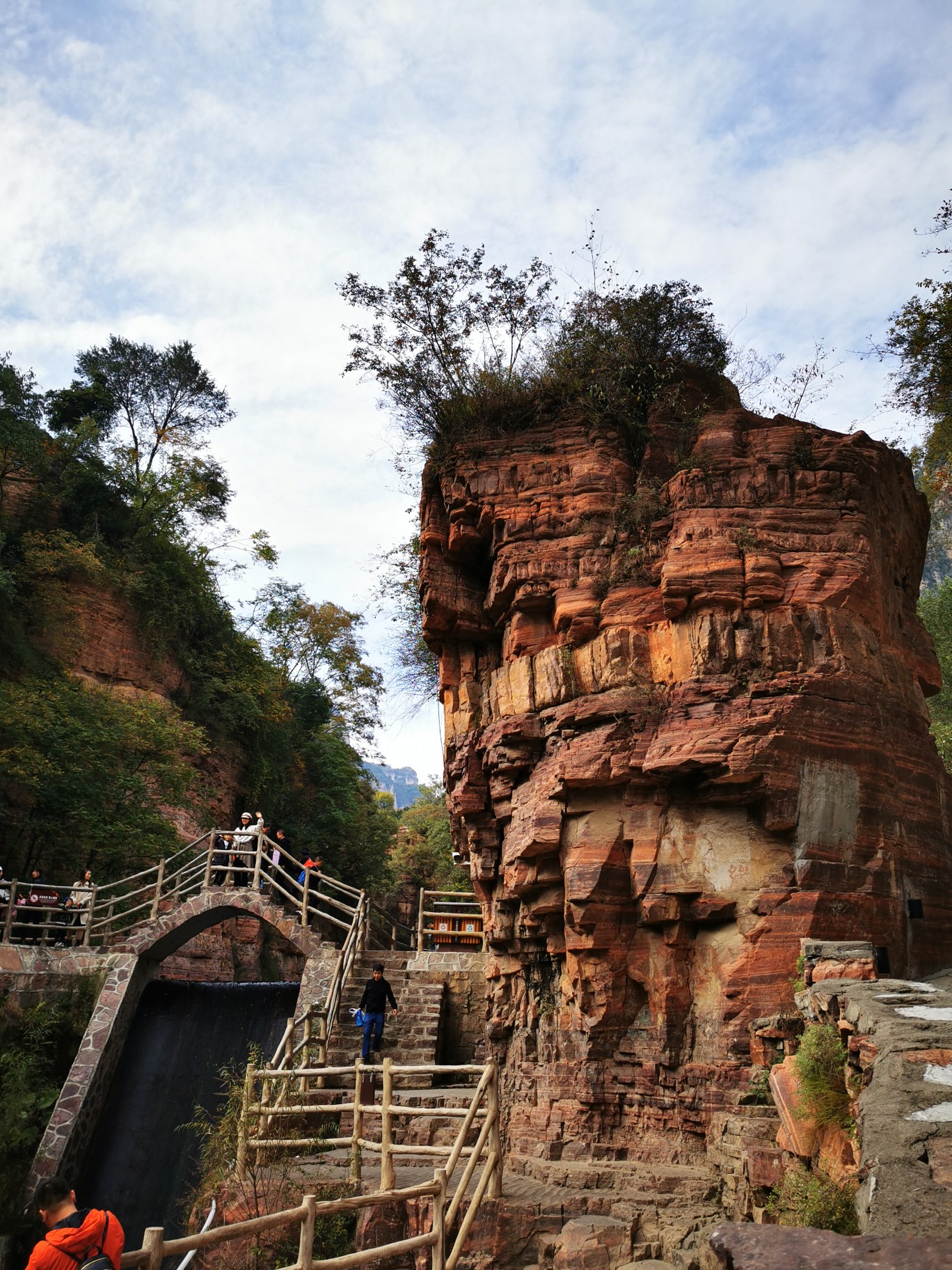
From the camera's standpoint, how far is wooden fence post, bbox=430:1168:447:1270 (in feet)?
24.9

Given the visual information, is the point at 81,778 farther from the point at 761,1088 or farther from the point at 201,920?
the point at 761,1088

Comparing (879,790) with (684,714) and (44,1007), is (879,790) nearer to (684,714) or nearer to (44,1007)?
(684,714)

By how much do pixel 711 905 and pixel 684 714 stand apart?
7.51 feet

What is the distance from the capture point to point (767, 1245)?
13.0 feet

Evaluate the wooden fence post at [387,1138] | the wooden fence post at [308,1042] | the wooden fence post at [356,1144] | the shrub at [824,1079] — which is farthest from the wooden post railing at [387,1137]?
the wooden fence post at [308,1042]

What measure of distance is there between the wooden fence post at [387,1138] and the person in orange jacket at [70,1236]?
3.97 m

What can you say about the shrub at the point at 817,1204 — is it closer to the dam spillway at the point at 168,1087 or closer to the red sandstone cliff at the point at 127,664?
the dam spillway at the point at 168,1087

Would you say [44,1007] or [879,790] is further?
[44,1007]

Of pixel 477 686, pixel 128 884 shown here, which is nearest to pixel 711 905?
pixel 477 686

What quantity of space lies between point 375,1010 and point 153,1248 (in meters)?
9.31

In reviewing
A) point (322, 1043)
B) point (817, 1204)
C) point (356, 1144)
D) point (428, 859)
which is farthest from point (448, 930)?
point (428, 859)

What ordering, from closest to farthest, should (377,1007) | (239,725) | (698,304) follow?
(377,1007), (698,304), (239,725)

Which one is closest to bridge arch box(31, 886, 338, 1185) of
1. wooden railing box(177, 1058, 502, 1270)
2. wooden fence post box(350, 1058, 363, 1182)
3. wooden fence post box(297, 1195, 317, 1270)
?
wooden railing box(177, 1058, 502, 1270)

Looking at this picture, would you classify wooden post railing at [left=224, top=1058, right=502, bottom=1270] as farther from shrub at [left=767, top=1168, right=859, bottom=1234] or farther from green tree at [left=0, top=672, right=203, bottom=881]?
green tree at [left=0, top=672, right=203, bottom=881]
